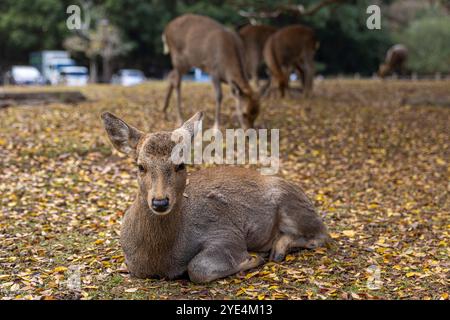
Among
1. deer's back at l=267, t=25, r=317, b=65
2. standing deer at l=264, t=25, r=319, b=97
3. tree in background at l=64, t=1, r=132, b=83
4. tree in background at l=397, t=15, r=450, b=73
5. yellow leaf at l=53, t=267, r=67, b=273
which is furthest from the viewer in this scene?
tree in background at l=397, t=15, r=450, b=73

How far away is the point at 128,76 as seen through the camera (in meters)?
40.3

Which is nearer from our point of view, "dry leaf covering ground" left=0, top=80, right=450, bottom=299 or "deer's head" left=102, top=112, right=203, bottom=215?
"deer's head" left=102, top=112, right=203, bottom=215

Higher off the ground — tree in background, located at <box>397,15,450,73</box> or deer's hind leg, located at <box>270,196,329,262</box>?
tree in background, located at <box>397,15,450,73</box>

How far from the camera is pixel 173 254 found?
546 centimetres

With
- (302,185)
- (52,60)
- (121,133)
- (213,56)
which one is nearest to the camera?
(121,133)

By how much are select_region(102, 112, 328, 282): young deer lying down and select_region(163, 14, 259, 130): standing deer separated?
542 cm

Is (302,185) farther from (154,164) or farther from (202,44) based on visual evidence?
(154,164)

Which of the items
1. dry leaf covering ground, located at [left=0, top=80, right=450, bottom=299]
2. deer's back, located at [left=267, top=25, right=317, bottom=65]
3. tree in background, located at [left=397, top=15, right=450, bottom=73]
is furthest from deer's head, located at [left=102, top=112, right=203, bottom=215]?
tree in background, located at [left=397, top=15, right=450, bottom=73]

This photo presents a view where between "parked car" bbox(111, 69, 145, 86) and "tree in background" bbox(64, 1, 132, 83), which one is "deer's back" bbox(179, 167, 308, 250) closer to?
"tree in background" bbox(64, 1, 132, 83)

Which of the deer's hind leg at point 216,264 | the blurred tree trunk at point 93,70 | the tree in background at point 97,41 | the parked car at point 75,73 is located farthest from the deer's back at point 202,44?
the blurred tree trunk at point 93,70

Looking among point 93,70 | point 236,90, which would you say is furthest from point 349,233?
point 93,70

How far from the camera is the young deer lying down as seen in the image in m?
5.10

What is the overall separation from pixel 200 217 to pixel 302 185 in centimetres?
425
